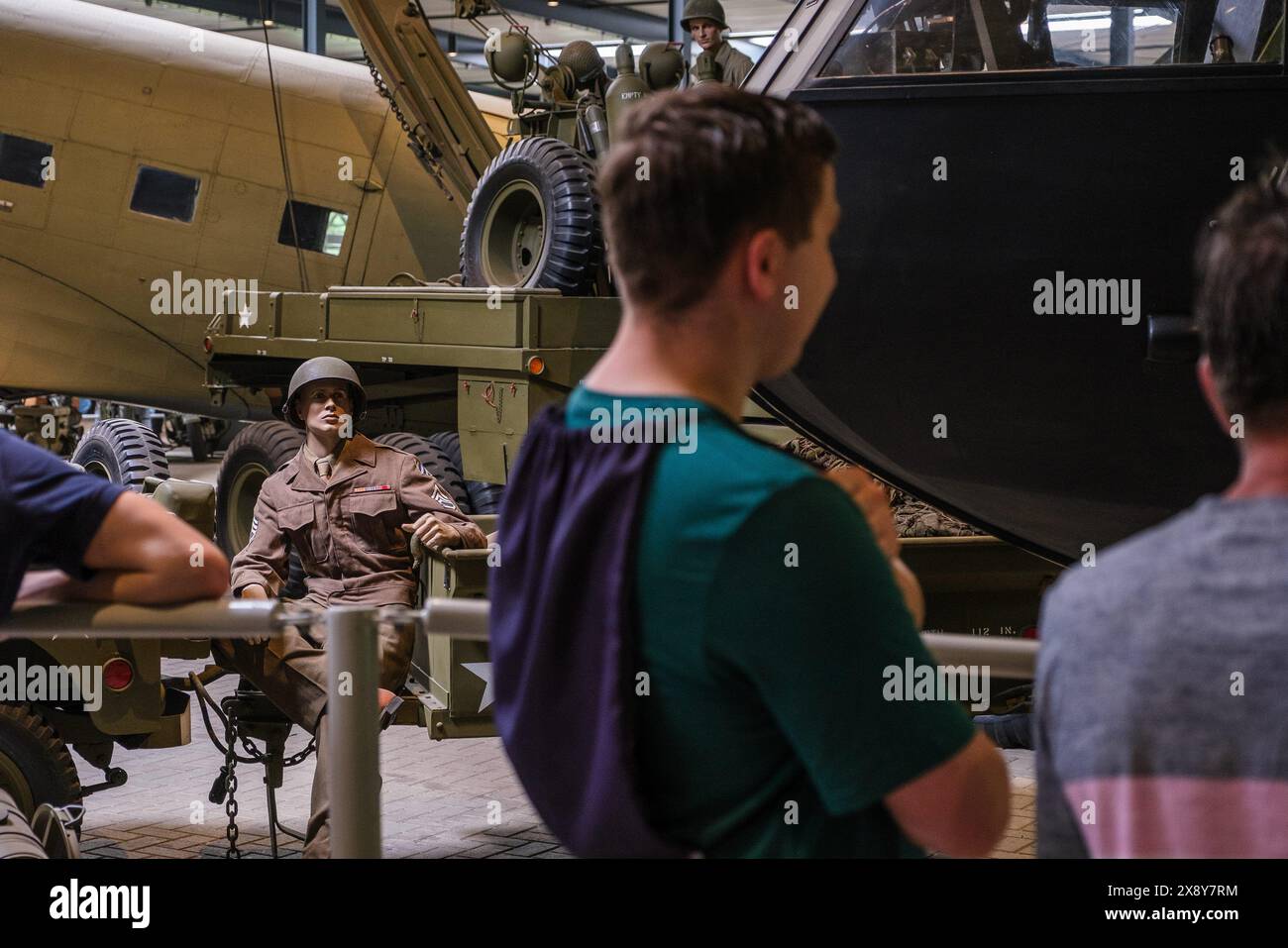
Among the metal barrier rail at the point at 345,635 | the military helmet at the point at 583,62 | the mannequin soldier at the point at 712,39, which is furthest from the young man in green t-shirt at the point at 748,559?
the military helmet at the point at 583,62

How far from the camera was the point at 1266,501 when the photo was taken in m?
1.38

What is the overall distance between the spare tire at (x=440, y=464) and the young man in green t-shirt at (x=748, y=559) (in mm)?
6947

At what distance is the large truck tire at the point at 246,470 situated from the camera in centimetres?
962

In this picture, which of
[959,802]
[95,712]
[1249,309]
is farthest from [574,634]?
[95,712]

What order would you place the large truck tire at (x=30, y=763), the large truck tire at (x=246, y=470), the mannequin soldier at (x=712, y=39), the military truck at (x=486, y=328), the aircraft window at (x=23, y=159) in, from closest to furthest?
the large truck tire at (x=30, y=763) < the military truck at (x=486, y=328) < the large truck tire at (x=246, y=470) < the mannequin soldier at (x=712, y=39) < the aircraft window at (x=23, y=159)

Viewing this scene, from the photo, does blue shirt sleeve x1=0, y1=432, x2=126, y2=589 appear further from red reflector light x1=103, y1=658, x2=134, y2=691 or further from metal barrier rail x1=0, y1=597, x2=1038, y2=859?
red reflector light x1=103, y1=658, x2=134, y2=691

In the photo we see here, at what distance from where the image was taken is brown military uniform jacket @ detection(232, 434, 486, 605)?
6.00 m

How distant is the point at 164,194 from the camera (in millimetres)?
12172

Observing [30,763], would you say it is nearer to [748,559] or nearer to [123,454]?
[748,559]

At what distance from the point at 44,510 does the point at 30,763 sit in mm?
3248

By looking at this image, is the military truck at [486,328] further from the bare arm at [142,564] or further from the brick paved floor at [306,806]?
the bare arm at [142,564]

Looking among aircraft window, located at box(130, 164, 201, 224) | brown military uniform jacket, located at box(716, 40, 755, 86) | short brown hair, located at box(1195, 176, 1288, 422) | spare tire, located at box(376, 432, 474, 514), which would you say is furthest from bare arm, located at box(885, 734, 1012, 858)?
aircraft window, located at box(130, 164, 201, 224)
